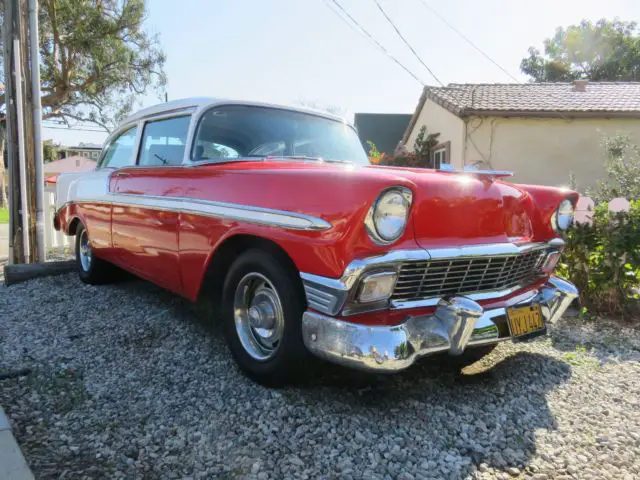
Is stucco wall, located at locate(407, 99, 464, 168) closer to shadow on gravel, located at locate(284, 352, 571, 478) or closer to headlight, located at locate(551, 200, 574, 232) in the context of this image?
headlight, located at locate(551, 200, 574, 232)

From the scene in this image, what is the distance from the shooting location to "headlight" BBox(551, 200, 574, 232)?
3.03 meters

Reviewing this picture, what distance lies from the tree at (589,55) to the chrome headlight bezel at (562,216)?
32.1 m

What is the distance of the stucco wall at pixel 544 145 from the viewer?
1005 centimetres

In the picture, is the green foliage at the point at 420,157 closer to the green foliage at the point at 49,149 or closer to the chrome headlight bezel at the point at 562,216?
the chrome headlight bezel at the point at 562,216

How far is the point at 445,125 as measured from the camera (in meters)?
11.7

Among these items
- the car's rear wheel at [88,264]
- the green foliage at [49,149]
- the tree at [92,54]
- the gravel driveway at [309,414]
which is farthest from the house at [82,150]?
the gravel driveway at [309,414]

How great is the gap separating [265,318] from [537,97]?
430 inches

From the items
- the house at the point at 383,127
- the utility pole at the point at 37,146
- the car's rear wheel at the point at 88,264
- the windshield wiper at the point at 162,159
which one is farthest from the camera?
the house at the point at 383,127

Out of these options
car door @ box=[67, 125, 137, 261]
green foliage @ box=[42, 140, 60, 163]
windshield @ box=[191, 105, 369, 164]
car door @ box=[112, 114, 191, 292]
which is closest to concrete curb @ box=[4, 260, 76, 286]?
car door @ box=[67, 125, 137, 261]

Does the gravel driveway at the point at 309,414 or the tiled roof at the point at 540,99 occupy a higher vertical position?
the tiled roof at the point at 540,99

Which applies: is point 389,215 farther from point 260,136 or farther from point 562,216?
point 562,216

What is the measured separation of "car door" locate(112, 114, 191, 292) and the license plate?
1.90 m

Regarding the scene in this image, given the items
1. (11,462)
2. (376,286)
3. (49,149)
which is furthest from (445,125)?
(49,149)

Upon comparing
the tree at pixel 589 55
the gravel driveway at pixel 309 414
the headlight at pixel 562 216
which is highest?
the tree at pixel 589 55
